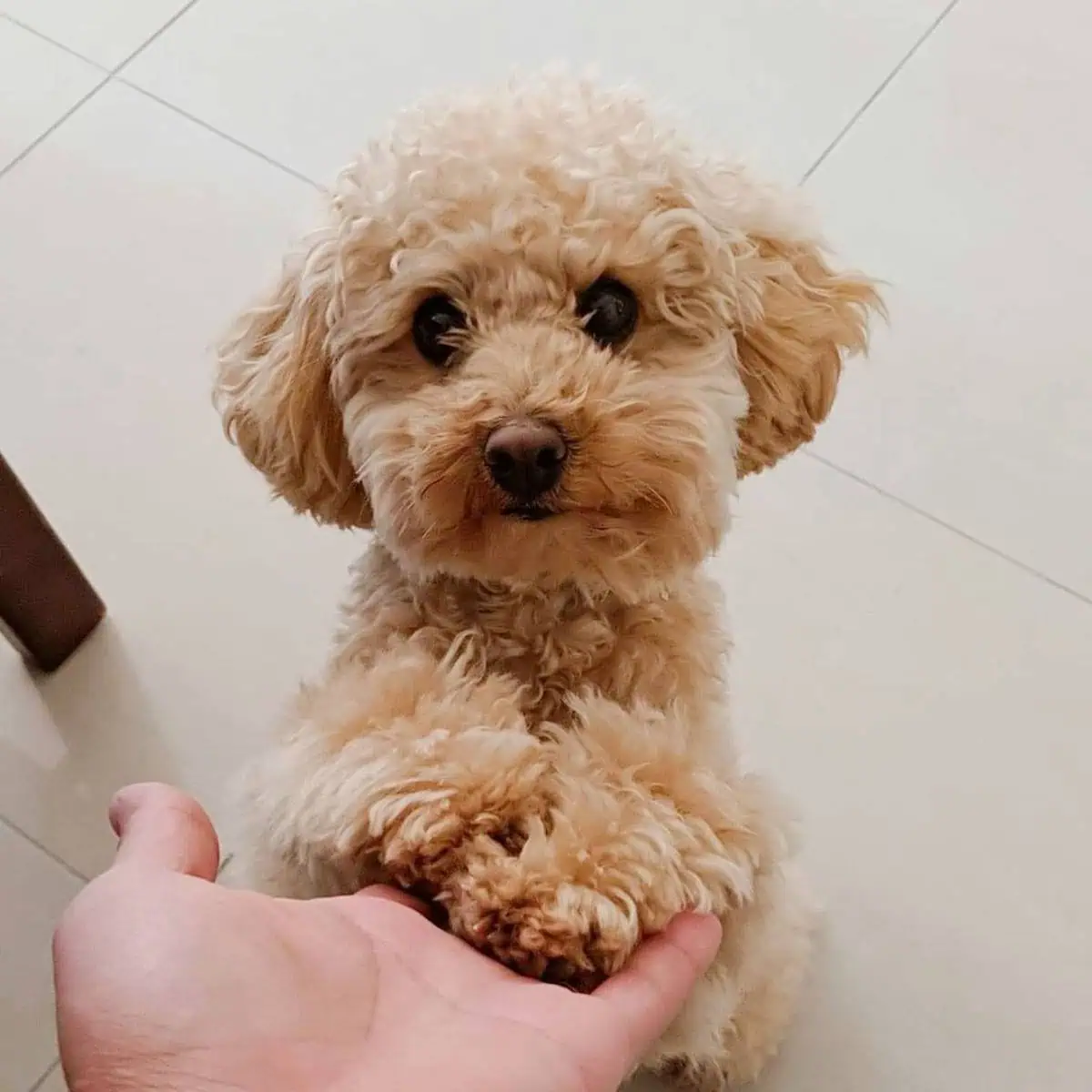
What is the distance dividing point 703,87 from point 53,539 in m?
1.02

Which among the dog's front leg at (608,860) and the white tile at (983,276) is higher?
the white tile at (983,276)

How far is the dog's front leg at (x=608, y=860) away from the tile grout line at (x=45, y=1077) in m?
0.68

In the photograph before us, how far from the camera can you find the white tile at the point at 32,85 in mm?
1825

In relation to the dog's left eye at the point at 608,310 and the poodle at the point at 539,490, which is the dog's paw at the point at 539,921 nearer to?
the poodle at the point at 539,490

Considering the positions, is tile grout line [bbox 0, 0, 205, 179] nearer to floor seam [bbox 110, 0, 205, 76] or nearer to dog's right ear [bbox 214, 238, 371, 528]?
floor seam [bbox 110, 0, 205, 76]

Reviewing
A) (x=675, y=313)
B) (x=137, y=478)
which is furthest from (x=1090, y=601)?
(x=137, y=478)

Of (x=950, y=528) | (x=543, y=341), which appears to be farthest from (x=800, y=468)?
(x=543, y=341)

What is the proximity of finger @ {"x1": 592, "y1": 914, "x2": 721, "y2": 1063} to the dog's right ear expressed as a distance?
388 mm

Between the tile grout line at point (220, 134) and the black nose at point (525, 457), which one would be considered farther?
the tile grout line at point (220, 134)

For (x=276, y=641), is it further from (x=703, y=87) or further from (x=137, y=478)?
(x=703, y=87)

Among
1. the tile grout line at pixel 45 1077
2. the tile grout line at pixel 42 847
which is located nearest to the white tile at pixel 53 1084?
the tile grout line at pixel 45 1077

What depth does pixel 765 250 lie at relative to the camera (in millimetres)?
997

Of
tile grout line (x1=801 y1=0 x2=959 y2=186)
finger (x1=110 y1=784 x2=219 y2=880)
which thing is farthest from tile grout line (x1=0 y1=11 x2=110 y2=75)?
finger (x1=110 y1=784 x2=219 y2=880)

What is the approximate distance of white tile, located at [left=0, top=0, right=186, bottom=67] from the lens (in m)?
1.90
